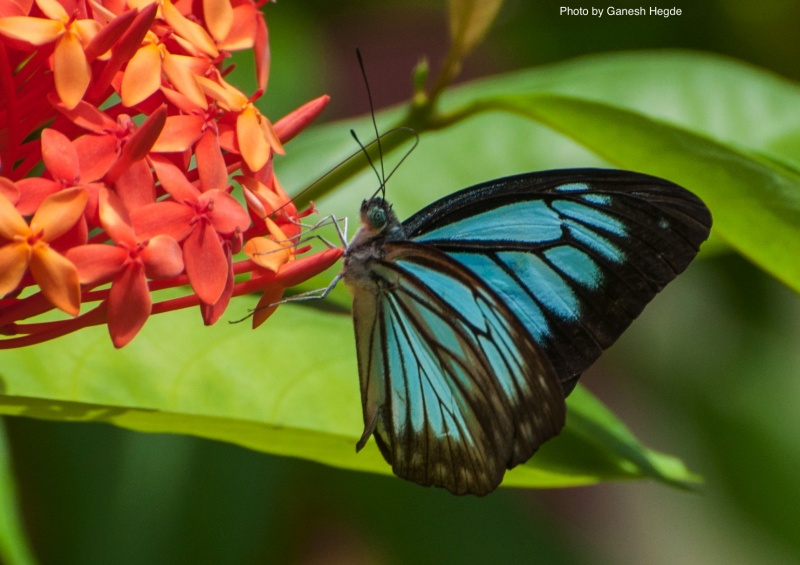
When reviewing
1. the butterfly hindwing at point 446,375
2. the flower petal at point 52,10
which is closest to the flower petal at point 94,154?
the flower petal at point 52,10

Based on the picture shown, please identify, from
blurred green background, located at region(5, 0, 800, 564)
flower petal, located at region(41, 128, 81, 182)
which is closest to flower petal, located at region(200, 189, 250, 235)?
flower petal, located at region(41, 128, 81, 182)

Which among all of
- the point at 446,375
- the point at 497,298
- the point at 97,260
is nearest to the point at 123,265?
the point at 97,260

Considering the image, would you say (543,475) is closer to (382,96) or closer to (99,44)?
(99,44)

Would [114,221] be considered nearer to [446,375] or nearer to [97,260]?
[97,260]

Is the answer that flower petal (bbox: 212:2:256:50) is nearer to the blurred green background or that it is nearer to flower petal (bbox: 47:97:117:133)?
flower petal (bbox: 47:97:117:133)

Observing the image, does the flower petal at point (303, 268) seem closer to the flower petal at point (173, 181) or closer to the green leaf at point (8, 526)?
the flower petal at point (173, 181)

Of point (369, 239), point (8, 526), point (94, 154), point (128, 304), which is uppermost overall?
point (94, 154)

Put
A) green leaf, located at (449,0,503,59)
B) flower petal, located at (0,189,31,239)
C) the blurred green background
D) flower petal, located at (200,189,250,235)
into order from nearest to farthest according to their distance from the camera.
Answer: flower petal, located at (0,189,31,239)
flower petal, located at (200,189,250,235)
green leaf, located at (449,0,503,59)
the blurred green background

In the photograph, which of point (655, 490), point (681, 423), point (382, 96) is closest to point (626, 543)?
point (655, 490)
